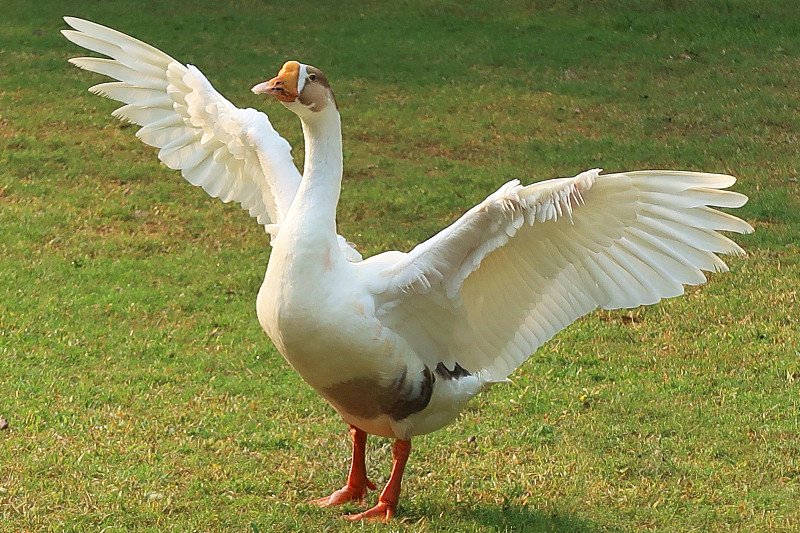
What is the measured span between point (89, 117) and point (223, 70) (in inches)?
86.2

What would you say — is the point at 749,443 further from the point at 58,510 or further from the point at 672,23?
the point at 672,23

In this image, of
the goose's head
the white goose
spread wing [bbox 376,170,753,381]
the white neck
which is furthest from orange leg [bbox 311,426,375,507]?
the goose's head

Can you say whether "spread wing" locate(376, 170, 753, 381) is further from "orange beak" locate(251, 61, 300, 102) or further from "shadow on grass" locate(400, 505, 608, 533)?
"orange beak" locate(251, 61, 300, 102)

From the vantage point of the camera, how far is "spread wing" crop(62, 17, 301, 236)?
5785 millimetres

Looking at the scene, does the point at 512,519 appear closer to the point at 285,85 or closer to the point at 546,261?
the point at 546,261

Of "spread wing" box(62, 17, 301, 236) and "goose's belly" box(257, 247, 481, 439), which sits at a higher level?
"spread wing" box(62, 17, 301, 236)

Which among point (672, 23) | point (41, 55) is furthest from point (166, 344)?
point (672, 23)

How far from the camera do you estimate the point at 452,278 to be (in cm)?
479

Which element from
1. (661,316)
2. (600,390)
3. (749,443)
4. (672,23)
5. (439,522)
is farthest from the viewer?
(672,23)

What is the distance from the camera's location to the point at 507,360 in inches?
207

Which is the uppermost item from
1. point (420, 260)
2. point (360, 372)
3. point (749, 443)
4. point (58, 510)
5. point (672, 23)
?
point (672, 23)

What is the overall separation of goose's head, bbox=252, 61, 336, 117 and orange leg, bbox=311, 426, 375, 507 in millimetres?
A: 1666

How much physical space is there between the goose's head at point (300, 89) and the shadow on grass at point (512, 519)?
6.66 ft

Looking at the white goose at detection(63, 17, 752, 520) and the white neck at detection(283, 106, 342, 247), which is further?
the white neck at detection(283, 106, 342, 247)
